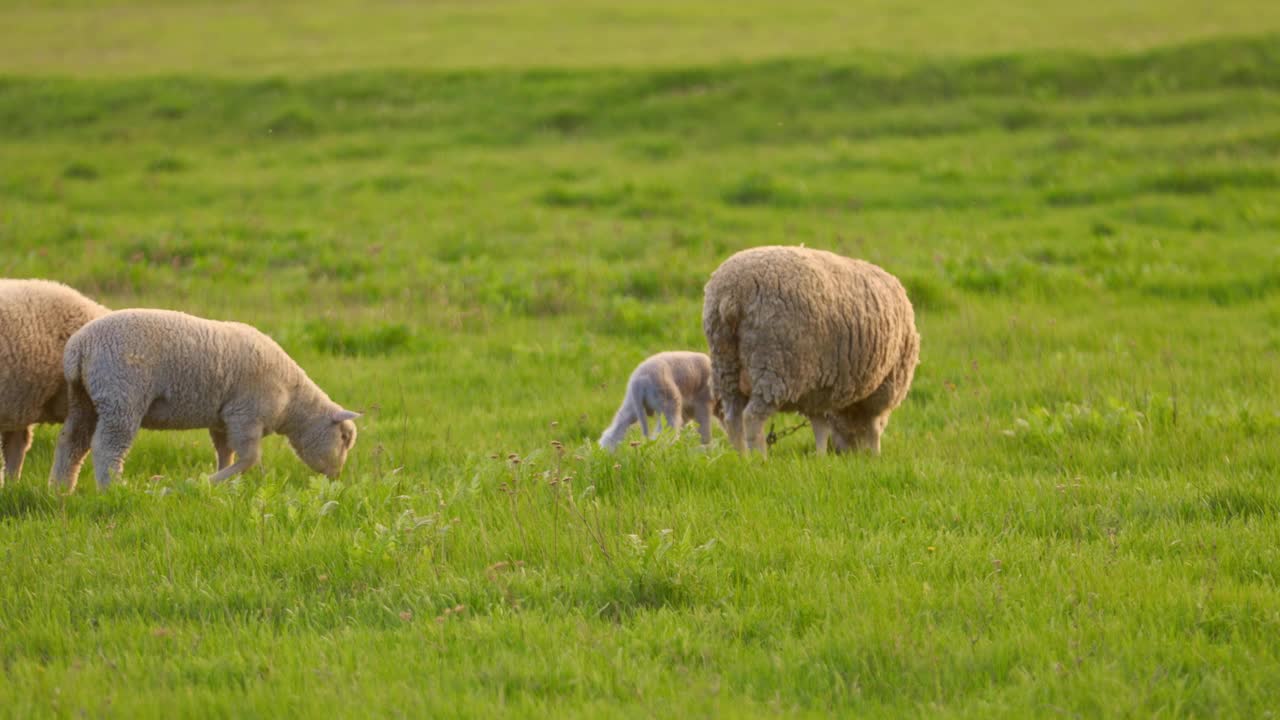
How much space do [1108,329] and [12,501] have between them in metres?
8.08

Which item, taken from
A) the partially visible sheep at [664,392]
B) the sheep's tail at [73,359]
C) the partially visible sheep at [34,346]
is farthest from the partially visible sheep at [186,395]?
the partially visible sheep at [664,392]

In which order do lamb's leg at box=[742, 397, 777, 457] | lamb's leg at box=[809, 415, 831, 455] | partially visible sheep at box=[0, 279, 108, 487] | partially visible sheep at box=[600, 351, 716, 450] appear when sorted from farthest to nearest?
partially visible sheep at box=[600, 351, 716, 450] → lamb's leg at box=[809, 415, 831, 455] → lamb's leg at box=[742, 397, 777, 457] → partially visible sheep at box=[0, 279, 108, 487]

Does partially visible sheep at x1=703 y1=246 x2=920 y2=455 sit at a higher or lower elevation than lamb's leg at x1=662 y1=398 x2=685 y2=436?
higher

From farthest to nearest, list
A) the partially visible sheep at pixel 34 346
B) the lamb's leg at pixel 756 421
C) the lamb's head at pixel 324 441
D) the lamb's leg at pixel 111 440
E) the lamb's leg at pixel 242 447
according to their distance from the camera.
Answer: the lamb's head at pixel 324 441 < the lamb's leg at pixel 242 447 < the lamb's leg at pixel 756 421 < the partially visible sheep at pixel 34 346 < the lamb's leg at pixel 111 440

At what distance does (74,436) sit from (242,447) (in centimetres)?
86

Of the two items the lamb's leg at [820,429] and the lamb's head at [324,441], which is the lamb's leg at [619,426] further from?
the lamb's head at [324,441]

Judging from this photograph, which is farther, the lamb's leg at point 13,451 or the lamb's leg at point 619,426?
the lamb's leg at point 619,426

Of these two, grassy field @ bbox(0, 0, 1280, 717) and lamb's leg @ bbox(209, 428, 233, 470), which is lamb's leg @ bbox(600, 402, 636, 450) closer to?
grassy field @ bbox(0, 0, 1280, 717)

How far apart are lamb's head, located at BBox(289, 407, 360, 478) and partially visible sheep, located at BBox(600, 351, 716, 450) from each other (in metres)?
1.59

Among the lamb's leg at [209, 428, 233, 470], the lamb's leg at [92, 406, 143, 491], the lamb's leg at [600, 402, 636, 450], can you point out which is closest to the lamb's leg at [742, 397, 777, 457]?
the lamb's leg at [600, 402, 636, 450]

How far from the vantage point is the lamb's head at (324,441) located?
6.95 meters

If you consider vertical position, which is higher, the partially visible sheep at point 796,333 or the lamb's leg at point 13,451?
the partially visible sheep at point 796,333

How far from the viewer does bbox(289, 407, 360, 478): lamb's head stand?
6.95 meters

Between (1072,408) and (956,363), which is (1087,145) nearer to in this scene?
(956,363)
